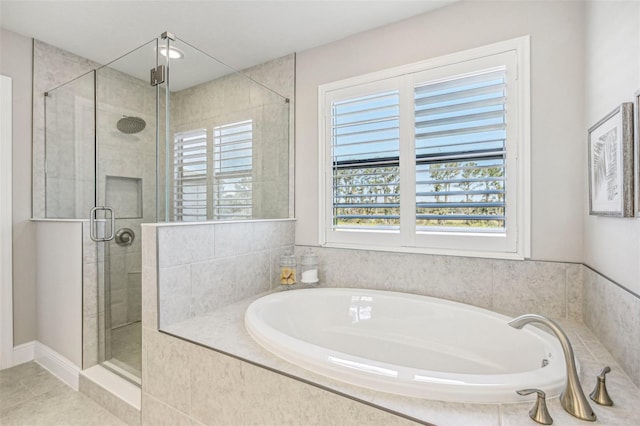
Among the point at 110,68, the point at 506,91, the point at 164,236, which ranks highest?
the point at 110,68

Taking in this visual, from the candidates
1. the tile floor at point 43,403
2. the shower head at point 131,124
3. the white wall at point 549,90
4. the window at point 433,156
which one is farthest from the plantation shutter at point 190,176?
the white wall at point 549,90

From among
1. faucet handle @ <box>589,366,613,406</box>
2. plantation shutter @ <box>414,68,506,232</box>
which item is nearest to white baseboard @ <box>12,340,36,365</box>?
plantation shutter @ <box>414,68,506,232</box>

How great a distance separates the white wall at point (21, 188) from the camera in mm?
2330

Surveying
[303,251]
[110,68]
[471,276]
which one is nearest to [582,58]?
[471,276]

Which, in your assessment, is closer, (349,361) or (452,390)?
(452,390)

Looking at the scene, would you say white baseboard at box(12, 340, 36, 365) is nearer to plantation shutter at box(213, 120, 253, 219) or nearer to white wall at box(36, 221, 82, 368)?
white wall at box(36, 221, 82, 368)

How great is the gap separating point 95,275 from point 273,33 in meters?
2.12

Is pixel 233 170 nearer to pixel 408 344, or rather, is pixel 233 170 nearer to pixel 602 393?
pixel 408 344

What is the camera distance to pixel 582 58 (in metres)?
1.66

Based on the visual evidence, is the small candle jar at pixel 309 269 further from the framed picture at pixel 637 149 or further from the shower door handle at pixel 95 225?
→ the framed picture at pixel 637 149

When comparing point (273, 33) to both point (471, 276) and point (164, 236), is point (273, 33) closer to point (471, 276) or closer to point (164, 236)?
point (164, 236)

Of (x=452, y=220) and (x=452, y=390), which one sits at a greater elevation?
(x=452, y=220)

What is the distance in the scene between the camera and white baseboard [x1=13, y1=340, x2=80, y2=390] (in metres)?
2.11

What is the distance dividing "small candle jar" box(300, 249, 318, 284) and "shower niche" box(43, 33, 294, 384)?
44 cm
